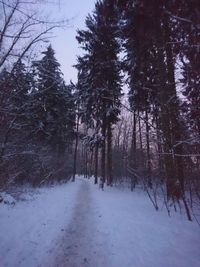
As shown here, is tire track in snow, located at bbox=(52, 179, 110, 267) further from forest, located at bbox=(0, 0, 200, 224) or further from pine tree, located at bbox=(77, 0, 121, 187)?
pine tree, located at bbox=(77, 0, 121, 187)

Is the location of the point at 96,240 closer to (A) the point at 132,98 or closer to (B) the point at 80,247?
(B) the point at 80,247

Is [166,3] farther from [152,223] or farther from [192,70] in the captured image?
[152,223]

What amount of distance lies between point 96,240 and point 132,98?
13.2 m

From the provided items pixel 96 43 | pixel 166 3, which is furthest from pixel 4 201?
pixel 96 43

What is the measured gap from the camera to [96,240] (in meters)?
5.57

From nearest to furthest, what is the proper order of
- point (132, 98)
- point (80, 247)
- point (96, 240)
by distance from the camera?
point (80, 247), point (96, 240), point (132, 98)

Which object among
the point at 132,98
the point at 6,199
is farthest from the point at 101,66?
the point at 6,199

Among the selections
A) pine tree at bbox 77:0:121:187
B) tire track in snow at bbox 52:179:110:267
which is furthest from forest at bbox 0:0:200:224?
tire track in snow at bbox 52:179:110:267

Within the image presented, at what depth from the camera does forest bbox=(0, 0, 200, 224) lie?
455cm

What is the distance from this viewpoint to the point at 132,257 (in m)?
4.56

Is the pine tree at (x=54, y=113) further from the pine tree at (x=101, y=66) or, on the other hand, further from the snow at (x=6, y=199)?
the snow at (x=6, y=199)

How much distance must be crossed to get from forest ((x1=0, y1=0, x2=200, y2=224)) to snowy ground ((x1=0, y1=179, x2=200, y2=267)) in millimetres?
1251

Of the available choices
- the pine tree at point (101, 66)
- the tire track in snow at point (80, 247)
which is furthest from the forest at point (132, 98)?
the tire track in snow at point (80, 247)

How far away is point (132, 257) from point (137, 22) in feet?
17.6
